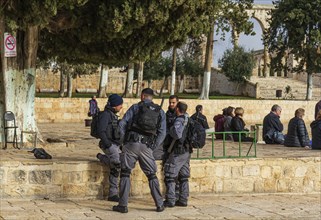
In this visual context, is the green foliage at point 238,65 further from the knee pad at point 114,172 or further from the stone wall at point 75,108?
the knee pad at point 114,172

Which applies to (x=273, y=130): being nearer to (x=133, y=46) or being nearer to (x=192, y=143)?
(x=133, y=46)

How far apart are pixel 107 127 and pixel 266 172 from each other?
383cm

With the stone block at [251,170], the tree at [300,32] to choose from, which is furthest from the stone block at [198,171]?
the tree at [300,32]

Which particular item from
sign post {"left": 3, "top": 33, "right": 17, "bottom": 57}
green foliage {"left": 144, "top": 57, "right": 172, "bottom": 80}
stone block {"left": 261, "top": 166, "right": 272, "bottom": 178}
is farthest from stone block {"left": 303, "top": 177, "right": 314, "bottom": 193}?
green foliage {"left": 144, "top": 57, "right": 172, "bottom": 80}

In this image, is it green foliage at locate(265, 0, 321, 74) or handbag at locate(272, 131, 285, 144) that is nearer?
handbag at locate(272, 131, 285, 144)

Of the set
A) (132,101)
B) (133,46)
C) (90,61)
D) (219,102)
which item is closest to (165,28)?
(133,46)

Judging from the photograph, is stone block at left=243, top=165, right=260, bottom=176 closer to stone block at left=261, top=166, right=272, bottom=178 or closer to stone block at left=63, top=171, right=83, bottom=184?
stone block at left=261, top=166, right=272, bottom=178

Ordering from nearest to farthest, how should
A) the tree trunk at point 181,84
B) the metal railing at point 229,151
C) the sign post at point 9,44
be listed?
1. the metal railing at point 229,151
2. the sign post at point 9,44
3. the tree trunk at point 181,84

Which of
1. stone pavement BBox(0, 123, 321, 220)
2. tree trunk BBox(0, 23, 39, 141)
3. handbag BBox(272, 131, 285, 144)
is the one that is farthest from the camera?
handbag BBox(272, 131, 285, 144)

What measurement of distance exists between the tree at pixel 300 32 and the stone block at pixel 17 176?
3220 centimetres

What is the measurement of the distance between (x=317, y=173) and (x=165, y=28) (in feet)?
17.0

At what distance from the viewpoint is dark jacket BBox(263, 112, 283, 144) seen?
1545cm

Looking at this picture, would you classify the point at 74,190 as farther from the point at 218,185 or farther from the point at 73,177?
the point at 218,185

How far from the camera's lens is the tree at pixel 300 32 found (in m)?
40.2
